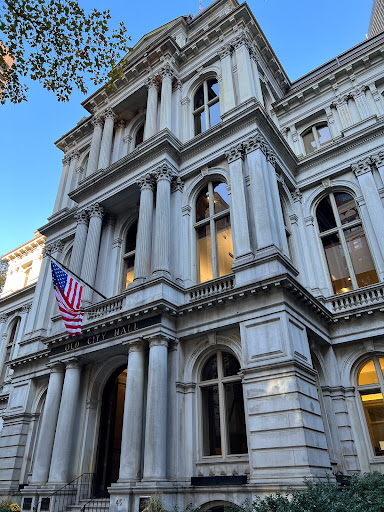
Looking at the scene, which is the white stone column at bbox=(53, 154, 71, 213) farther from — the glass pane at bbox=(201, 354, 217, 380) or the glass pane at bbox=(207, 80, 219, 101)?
the glass pane at bbox=(201, 354, 217, 380)

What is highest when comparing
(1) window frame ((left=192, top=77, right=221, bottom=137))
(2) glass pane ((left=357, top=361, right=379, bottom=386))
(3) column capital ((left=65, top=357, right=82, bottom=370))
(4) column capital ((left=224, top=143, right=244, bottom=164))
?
(1) window frame ((left=192, top=77, right=221, bottom=137))

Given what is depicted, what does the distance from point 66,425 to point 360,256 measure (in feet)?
48.5

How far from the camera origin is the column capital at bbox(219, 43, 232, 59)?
21.8 meters

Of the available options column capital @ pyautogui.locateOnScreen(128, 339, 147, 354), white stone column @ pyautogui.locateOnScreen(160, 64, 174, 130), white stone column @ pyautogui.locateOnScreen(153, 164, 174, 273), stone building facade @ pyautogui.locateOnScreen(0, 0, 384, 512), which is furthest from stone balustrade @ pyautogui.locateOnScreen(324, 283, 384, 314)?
white stone column @ pyautogui.locateOnScreen(160, 64, 174, 130)

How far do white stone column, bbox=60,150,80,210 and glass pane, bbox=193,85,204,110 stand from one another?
10396 millimetres

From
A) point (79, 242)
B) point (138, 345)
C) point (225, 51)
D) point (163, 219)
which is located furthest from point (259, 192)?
point (79, 242)

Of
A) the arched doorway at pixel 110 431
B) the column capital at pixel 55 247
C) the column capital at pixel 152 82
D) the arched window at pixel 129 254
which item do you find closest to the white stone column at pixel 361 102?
the column capital at pixel 152 82

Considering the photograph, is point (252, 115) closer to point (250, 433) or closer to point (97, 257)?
point (97, 257)

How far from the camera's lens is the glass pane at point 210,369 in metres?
15.3

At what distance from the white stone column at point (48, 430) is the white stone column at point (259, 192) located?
11183mm

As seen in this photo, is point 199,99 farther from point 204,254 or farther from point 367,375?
point 367,375

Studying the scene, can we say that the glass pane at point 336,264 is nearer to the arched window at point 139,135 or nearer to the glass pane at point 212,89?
the glass pane at point 212,89

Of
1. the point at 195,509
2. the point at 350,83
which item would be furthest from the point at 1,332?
the point at 350,83

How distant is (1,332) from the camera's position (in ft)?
115
